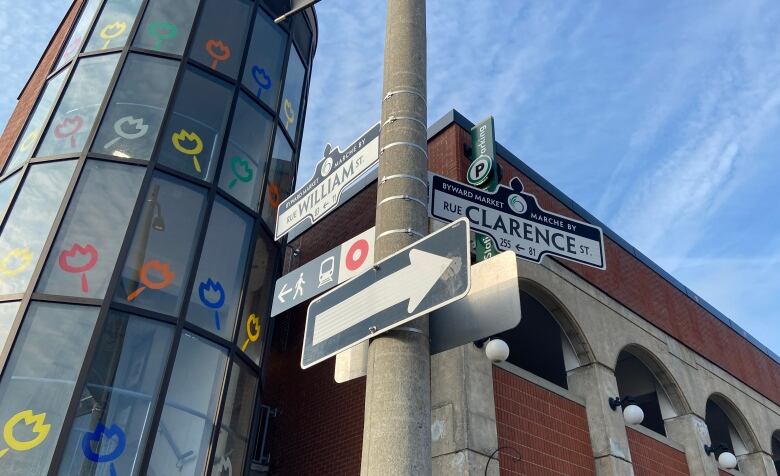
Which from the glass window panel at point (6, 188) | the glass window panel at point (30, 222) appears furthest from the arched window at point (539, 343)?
the glass window panel at point (6, 188)

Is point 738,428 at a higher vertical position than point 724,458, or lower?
higher

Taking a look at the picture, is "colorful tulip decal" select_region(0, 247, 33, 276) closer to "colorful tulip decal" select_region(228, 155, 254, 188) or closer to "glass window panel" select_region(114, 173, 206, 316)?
"glass window panel" select_region(114, 173, 206, 316)

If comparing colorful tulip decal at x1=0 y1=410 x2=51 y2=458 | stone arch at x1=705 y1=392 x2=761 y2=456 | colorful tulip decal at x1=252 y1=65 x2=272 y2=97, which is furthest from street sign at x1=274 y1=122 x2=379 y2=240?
stone arch at x1=705 y1=392 x2=761 y2=456

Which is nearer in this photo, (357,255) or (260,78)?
(357,255)

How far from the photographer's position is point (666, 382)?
13289 millimetres

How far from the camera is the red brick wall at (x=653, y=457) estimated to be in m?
11.2

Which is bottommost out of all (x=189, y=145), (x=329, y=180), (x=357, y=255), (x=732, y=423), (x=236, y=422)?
(x=357, y=255)

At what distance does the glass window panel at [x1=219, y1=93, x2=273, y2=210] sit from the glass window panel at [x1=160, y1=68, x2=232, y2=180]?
0.21m

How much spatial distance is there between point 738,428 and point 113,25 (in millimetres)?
15274

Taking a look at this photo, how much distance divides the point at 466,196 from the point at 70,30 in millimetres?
9177

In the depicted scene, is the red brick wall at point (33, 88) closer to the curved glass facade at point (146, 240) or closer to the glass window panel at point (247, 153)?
the curved glass facade at point (146, 240)

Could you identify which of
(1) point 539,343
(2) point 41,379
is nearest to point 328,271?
(2) point 41,379

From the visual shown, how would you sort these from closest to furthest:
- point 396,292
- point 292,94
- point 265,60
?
point 396,292
point 265,60
point 292,94

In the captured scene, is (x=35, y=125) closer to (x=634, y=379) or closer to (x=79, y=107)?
(x=79, y=107)
